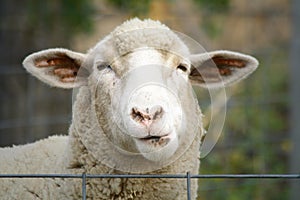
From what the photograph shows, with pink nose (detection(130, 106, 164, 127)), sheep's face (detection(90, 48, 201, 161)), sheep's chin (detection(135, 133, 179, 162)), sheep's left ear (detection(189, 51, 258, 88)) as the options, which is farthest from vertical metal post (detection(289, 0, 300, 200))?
pink nose (detection(130, 106, 164, 127))

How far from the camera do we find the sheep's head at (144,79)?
3381 mm

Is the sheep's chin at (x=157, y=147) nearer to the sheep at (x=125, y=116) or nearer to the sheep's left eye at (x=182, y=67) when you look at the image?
the sheep at (x=125, y=116)

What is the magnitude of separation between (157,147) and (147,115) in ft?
0.62

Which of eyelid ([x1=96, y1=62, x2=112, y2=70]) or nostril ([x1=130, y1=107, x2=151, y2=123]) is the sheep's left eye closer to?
eyelid ([x1=96, y1=62, x2=112, y2=70])

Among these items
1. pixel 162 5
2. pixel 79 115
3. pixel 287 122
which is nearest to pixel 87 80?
pixel 79 115

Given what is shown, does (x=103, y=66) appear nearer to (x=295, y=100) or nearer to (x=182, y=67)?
(x=182, y=67)

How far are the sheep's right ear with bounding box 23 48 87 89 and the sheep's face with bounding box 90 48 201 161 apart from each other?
0.51 feet

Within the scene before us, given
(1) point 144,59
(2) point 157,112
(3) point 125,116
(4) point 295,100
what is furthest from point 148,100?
(4) point 295,100

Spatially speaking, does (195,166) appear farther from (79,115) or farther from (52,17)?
(52,17)

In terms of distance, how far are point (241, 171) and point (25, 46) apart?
9.91 ft

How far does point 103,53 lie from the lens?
3.87 m

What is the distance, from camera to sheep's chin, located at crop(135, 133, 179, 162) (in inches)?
133

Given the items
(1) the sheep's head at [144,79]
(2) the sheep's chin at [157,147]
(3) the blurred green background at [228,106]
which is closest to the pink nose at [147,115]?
(1) the sheep's head at [144,79]

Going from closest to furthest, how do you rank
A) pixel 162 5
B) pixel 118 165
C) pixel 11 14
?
pixel 118 165 < pixel 11 14 < pixel 162 5
